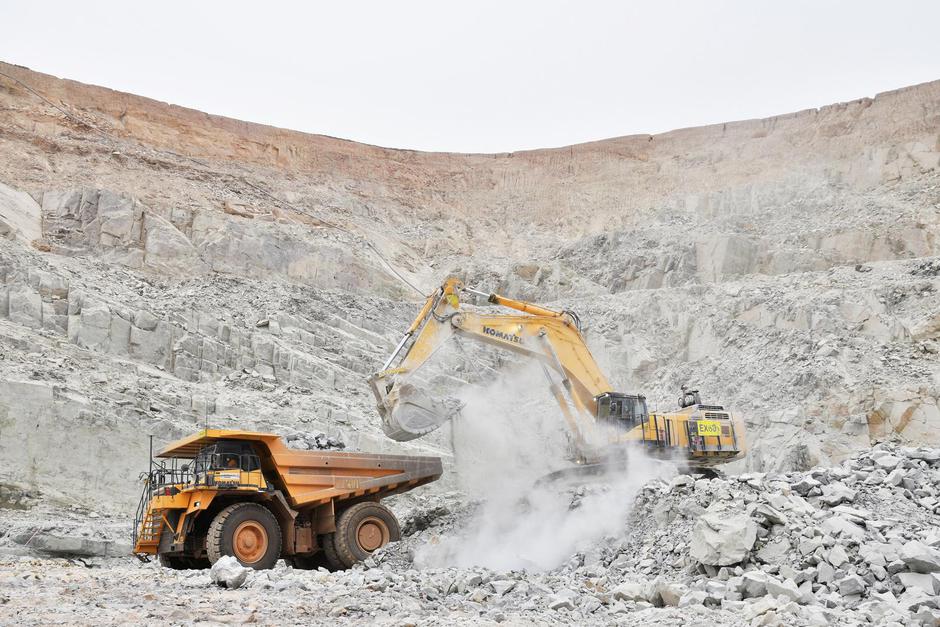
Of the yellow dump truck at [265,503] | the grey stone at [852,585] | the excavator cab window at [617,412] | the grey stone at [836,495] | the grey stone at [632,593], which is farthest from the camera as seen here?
the excavator cab window at [617,412]

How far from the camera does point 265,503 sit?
411 inches

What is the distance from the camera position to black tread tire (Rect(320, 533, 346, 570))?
1084cm

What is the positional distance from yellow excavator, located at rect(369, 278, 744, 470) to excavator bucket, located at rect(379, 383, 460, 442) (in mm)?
1186

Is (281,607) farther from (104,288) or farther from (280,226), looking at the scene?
(280,226)

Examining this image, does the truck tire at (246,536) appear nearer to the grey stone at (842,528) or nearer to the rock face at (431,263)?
the rock face at (431,263)

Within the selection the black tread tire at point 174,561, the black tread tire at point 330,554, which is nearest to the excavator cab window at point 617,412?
the black tread tire at point 330,554

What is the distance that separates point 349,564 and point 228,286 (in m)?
14.6

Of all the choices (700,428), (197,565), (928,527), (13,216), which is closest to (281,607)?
(197,565)

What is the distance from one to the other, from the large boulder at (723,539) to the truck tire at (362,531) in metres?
4.81

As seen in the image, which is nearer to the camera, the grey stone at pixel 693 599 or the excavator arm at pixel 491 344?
the grey stone at pixel 693 599

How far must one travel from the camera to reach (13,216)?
915 inches

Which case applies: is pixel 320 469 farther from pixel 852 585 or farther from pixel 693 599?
pixel 852 585

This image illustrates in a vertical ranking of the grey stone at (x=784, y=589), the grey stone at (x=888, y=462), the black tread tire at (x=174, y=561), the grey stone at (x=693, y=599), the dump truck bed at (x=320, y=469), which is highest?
the dump truck bed at (x=320, y=469)

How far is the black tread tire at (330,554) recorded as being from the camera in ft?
35.6
